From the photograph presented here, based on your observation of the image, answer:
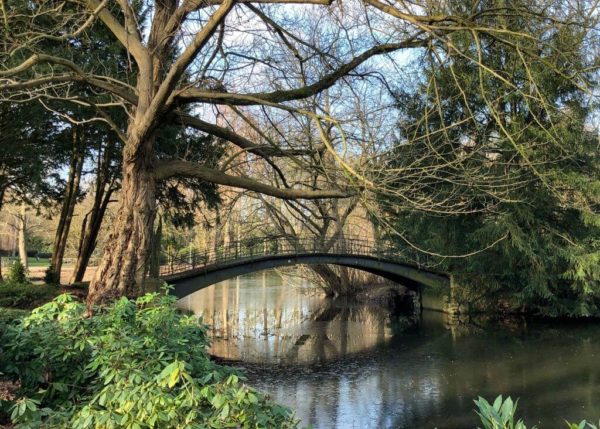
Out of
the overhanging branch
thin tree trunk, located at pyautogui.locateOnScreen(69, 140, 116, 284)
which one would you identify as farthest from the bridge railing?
the overhanging branch

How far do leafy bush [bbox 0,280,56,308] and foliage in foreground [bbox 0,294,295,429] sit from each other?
29.9 feet

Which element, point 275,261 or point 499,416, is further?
point 275,261

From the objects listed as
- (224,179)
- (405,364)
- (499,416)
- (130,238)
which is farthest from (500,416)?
(405,364)

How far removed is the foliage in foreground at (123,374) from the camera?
2.57m

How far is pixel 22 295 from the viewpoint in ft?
40.9

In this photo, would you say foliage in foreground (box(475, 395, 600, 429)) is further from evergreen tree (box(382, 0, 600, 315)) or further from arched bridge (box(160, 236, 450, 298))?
arched bridge (box(160, 236, 450, 298))

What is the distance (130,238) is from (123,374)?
520 cm

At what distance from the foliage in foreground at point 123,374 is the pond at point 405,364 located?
4.85 metres

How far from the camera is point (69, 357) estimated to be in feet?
12.1

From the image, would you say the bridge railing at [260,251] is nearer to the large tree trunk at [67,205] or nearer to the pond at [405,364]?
the pond at [405,364]

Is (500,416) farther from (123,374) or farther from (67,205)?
(67,205)

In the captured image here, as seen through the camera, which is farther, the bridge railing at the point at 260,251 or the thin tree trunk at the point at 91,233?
the bridge railing at the point at 260,251

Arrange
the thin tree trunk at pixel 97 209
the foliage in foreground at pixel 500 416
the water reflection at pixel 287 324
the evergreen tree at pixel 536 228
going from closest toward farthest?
the foliage in foreground at pixel 500 416, the water reflection at pixel 287 324, the evergreen tree at pixel 536 228, the thin tree trunk at pixel 97 209

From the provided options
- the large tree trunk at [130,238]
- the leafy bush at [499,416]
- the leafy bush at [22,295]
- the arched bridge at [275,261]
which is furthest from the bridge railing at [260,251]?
the leafy bush at [499,416]
